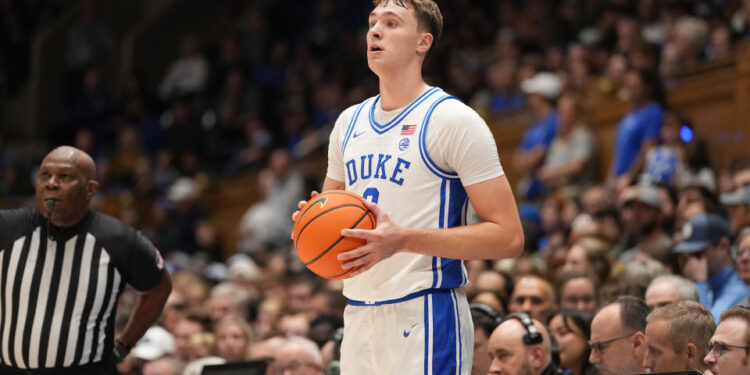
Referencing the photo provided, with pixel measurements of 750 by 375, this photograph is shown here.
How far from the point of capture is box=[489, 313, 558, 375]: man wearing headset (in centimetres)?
531

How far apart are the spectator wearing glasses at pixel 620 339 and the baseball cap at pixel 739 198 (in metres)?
1.86

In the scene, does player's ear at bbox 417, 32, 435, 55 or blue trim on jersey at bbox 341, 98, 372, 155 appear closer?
player's ear at bbox 417, 32, 435, 55

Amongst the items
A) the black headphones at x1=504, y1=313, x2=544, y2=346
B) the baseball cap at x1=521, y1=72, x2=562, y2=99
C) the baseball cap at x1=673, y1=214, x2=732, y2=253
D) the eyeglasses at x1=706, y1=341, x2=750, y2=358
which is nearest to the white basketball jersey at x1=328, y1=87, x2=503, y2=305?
the eyeglasses at x1=706, y1=341, x2=750, y2=358

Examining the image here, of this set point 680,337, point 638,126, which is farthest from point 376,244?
point 638,126

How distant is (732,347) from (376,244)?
1.88m

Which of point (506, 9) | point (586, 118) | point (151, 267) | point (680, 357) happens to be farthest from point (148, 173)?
point (680, 357)

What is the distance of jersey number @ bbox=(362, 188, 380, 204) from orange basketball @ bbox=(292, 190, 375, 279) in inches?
7.8

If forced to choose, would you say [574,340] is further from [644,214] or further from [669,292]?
[644,214]

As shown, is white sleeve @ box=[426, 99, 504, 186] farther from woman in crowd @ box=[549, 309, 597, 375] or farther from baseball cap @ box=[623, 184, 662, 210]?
baseball cap @ box=[623, 184, 662, 210]

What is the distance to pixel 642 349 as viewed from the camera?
5109 mm

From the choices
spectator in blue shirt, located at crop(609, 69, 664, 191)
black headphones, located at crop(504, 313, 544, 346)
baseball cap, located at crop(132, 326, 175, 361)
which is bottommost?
black headphones, located at crop(504, 313, 544, 346)

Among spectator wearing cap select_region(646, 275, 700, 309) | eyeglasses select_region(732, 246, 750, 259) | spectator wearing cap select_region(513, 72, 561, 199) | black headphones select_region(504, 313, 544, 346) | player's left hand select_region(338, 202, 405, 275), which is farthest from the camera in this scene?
spectator wearing cap select_region(513, 72, 561, 199)

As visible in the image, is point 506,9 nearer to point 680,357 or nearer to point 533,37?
point 533,37

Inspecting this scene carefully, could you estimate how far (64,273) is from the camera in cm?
477
